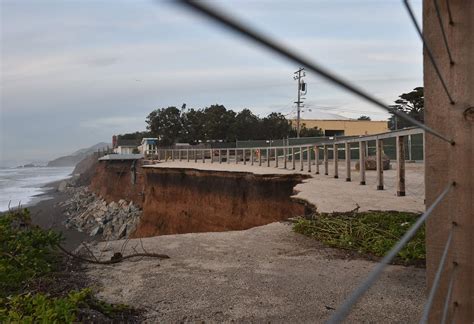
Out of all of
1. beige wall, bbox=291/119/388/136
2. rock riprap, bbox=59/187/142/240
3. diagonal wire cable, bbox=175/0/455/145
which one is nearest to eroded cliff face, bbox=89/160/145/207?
rock riprap, bbox=59/187/142/240

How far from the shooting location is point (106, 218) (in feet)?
99.3

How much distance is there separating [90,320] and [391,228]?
3.99 m

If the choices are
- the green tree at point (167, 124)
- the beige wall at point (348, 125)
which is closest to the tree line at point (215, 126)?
the green tree at point (167, 124)

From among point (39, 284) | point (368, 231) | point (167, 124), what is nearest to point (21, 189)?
point (167, 124)

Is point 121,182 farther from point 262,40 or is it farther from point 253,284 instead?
point 262,40

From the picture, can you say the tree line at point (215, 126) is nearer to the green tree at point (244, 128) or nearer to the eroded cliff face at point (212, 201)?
the green tree at point (244, 128)

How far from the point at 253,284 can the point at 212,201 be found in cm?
1473

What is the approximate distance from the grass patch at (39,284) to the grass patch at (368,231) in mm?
3048

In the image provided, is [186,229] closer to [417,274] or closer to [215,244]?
[215,244]

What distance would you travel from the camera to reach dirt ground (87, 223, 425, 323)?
320 centimetres

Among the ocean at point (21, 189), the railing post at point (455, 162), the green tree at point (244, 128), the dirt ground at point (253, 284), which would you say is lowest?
the ocean at point (21, 189)

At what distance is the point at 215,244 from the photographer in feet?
19.0

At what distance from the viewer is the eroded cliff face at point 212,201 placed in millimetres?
14383

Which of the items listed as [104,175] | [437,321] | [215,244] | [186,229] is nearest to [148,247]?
[215,244]
